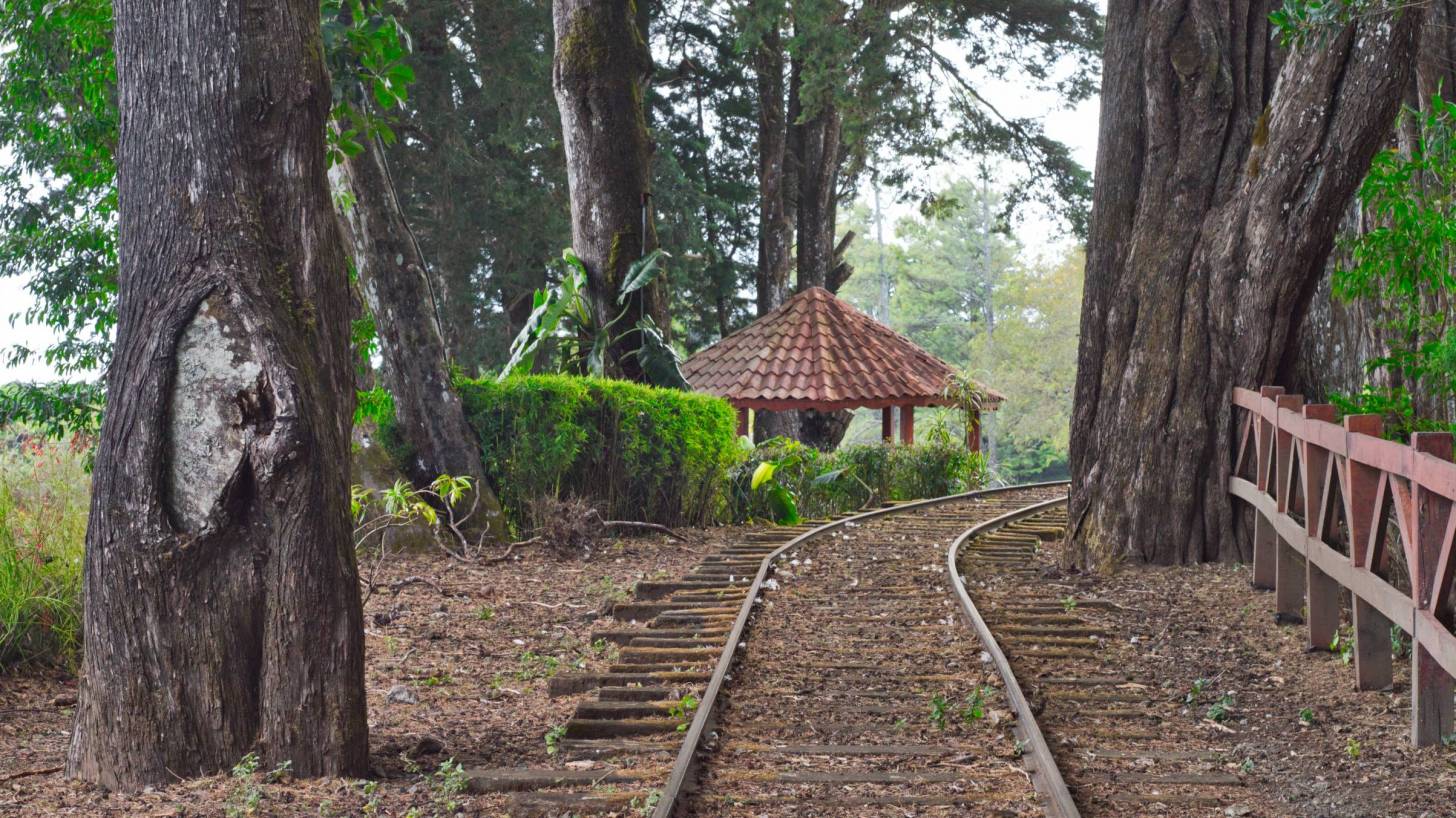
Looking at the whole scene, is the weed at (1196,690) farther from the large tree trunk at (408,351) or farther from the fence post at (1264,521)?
the large tree trunk at (408,351)

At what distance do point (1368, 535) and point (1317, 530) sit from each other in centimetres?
88

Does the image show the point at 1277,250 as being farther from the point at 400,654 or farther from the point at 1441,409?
the point at 400,654

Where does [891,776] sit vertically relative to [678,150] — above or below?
below

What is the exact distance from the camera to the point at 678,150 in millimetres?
30953

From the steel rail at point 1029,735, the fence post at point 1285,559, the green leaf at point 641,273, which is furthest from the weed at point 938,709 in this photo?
the green leaf at point 641,273

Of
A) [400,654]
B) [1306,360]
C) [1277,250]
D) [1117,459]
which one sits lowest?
[400,654]

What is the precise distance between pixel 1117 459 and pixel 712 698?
5.67 metres

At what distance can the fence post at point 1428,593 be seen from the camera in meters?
4.84

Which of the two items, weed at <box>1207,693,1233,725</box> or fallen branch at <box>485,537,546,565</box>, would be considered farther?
fallen branch at <box>485,537,546,565</box>

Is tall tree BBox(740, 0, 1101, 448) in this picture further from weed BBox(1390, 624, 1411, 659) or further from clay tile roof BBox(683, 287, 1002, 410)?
weed BBox(1390, 624, 1411, 659)

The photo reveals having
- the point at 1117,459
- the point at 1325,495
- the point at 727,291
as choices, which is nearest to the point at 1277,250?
the point at 1117,459

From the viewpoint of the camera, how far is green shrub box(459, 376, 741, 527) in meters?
12.3

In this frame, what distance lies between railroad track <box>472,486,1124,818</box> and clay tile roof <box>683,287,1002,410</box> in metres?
11.0

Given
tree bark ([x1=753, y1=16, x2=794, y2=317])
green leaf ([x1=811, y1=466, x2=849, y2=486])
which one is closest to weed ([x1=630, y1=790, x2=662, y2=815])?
green leaf ([x1=811, y1=466, x2=849, y2=486])
